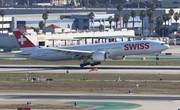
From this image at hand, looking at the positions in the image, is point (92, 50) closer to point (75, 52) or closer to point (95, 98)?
point (75, 52)

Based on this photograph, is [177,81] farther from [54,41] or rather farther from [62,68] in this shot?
[54,41]

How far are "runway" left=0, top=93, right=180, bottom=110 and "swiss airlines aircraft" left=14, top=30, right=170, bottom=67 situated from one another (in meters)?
35.6

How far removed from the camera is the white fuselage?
10762 cm

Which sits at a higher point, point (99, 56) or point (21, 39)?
point (21, 39)

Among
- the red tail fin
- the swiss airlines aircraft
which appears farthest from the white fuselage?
the red tail fin

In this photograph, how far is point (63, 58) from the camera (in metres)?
110

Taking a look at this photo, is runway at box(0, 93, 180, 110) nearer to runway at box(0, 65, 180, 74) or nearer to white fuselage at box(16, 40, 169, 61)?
runway at box(0, 65, 180, 74)

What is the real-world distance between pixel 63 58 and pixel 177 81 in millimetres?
28797

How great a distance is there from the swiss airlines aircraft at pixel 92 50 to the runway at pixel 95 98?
117 ft

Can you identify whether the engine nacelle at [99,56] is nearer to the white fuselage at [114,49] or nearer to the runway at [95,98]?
the white fuselage at [114,49]

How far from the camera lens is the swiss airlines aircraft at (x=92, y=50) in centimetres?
10756

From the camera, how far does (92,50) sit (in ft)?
357

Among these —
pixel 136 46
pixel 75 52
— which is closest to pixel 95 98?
pixel 75 52

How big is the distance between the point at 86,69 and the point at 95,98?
116 ft
